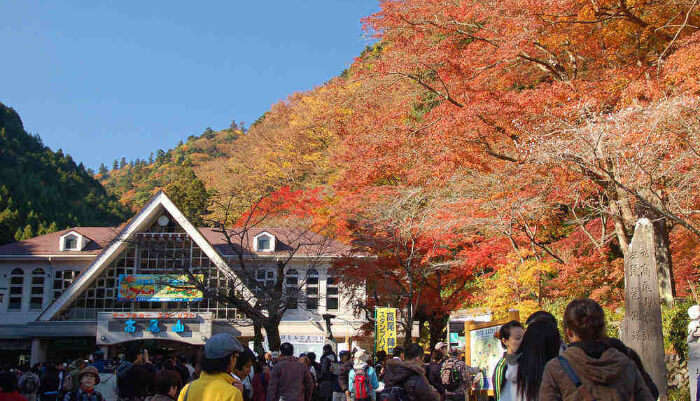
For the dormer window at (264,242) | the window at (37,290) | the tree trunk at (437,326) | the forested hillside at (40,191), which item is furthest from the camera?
the forested hillside at (40,191)

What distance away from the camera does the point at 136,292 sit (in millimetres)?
28078

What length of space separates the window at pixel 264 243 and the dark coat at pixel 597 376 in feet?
87.2

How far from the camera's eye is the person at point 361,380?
993 centimetres

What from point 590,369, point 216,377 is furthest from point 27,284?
point 590,369

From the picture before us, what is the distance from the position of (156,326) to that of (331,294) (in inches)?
314

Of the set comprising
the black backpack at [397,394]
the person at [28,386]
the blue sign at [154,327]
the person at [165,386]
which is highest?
the person at [165,386]

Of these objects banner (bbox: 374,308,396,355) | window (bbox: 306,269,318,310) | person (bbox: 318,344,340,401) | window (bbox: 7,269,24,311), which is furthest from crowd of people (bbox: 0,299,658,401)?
window (bbox: 7,269,24,311)

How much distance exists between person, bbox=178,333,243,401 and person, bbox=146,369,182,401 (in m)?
0.92

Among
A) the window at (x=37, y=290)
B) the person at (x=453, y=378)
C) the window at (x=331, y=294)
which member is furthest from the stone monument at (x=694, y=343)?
the window at (x=37, y=290)

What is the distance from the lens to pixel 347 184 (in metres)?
28.2

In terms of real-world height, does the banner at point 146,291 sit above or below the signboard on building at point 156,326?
above

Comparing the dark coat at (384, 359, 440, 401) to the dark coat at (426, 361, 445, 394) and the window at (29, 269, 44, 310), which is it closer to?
the dark coat at (426, 361, 445, 394)

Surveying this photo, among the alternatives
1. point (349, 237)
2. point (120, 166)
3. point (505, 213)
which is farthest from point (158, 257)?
point (120, 166)

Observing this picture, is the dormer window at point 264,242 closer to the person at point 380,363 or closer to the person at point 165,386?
the person at point 380,363
